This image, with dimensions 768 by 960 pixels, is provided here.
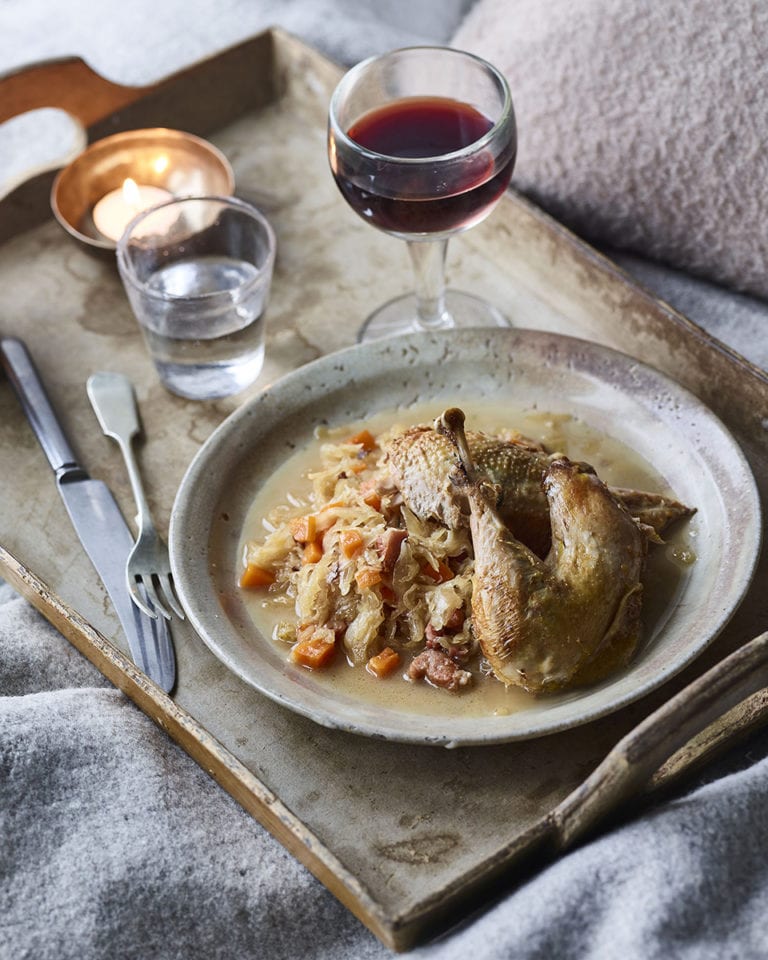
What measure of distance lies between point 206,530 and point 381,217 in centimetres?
69

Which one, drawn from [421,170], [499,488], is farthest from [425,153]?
[499,488]

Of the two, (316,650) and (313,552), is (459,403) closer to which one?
(313,552)

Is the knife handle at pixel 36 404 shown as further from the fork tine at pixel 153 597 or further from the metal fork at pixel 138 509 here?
the fork tine at pixel 153 597

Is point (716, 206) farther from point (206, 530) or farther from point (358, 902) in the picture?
point (358, 902)

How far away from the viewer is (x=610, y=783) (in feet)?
5.41

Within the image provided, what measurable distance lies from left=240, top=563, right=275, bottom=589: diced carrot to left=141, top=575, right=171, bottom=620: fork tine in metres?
0.14

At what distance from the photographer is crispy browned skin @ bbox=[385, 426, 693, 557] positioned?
1987 mm

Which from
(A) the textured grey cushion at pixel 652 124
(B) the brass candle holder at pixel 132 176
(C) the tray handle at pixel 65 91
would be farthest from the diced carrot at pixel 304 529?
(C) the tray handle at pixel 65 91

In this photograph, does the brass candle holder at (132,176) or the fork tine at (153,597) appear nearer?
the fork tine at (153,597)

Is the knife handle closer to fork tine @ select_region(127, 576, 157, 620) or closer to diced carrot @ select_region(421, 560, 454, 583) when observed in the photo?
fork tine @ select_region(127, 576, 157, 620)

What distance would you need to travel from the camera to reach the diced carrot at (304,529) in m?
2.09

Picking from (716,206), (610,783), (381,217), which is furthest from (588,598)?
(716,206)

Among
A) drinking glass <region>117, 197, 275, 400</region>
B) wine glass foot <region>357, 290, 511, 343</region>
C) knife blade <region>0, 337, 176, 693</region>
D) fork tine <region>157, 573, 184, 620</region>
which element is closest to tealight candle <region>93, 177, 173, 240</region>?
drinking glass <region>117, 197, 275, 400</region>

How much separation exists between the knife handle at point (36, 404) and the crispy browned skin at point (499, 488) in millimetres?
718
